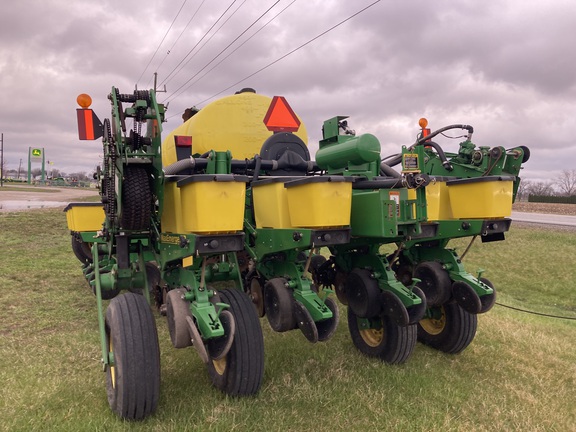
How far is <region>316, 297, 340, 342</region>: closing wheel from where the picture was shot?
3.22 m

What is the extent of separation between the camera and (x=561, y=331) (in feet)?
18.5

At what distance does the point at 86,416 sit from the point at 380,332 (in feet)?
8.33

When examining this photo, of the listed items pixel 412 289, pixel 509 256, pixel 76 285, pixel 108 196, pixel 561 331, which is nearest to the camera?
pixel 108 196

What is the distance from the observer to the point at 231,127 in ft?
15.6

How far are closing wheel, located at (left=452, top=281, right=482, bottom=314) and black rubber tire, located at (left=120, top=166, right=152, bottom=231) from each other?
269cm

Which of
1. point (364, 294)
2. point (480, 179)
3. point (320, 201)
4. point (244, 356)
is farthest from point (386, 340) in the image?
point (320, 201)

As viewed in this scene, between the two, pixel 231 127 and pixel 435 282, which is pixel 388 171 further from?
pixel 231 127

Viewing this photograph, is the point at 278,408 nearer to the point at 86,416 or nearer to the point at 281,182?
the point at 86,416

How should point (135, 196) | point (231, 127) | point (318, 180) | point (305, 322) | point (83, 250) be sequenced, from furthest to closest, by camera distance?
point (83, 250), point (231, 127), point (305, 322), point (135, 196), point (318, 180)

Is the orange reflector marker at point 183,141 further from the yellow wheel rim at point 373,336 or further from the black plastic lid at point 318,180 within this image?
the yellow wheel rim at point 373,336

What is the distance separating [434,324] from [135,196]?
3.19 m

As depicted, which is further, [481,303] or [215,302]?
[481,303]

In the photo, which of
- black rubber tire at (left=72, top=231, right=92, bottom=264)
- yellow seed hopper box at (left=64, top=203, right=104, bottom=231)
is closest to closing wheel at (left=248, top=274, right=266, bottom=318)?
yellow seed hopper box at (left=64, top=203, right=104, bottom=231)

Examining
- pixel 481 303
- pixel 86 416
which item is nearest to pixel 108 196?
pixel 86 416
